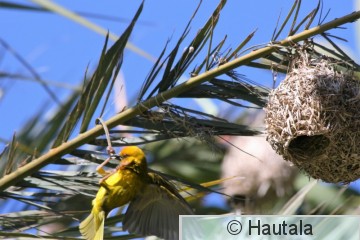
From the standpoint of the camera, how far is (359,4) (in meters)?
3.47

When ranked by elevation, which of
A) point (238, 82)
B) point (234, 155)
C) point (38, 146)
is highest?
point (234, 155)

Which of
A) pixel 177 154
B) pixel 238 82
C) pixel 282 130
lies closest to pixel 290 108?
pixel 282 130

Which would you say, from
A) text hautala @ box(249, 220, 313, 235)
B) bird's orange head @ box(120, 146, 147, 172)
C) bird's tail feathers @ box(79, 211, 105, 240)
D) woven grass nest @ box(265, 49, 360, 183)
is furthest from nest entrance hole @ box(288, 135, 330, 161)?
bird's tail feathers @ box(79, 211, 105, 240)

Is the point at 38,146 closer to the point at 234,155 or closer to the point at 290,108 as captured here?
the point at 290,108

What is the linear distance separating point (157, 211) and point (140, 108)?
65 cm

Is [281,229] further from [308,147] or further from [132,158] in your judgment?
[132,158]

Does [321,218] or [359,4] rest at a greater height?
[359,4]

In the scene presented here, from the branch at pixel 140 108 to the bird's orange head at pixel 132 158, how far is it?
0.44 meters

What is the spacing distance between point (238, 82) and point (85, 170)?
738 millimetres

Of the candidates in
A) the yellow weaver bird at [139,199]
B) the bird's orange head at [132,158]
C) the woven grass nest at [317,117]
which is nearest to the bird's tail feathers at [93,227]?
the yellow weaver bird at [139,199]

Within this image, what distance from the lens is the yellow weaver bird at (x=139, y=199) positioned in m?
3.39

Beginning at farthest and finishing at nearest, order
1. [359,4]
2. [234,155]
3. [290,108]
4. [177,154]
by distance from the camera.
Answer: [234,155] → [177,154] → [359,4] → [290,108]

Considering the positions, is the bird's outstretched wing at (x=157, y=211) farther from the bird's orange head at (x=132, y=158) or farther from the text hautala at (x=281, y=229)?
the text hautala at (x=281, y=229)

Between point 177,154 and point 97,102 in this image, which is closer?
point 97,102
